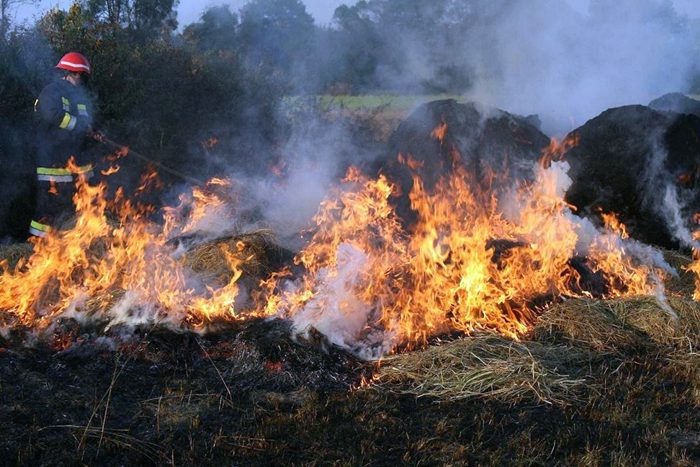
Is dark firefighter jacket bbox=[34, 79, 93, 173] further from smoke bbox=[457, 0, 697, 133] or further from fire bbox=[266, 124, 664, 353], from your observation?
smoke bbox=[457, 0, 697, 133]

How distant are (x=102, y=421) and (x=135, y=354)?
910mm

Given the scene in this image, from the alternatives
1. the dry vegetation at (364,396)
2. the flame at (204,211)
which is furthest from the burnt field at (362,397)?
the flame at (204,211)

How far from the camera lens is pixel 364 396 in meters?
3.70

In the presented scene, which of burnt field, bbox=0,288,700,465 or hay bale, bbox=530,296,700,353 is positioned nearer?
burnt field, bbox=0,288,700,465

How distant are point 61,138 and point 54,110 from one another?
1.06 ft

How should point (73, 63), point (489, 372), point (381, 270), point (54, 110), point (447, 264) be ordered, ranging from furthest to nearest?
point (73, 63), point (54, 110), point (447, 264), point (381, 270), point (489, 372)

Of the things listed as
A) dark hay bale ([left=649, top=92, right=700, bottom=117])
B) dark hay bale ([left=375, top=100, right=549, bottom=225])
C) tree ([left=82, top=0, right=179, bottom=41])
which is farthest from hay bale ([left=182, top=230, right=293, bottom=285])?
tree ([left=82, top=0, right=179, bottom=41])

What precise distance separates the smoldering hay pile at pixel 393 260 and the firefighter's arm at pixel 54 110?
0.71 m

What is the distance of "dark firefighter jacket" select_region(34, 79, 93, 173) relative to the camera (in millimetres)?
6449

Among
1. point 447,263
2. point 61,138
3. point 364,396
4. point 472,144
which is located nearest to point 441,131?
point 472,144

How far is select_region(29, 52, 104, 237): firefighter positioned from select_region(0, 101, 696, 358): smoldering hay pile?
0.85ft

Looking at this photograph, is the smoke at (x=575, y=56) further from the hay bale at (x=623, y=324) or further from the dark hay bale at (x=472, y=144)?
the hay bale at (x=623, y=324)

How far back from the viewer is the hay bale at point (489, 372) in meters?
3.75

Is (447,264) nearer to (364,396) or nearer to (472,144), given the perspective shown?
(364,396)
